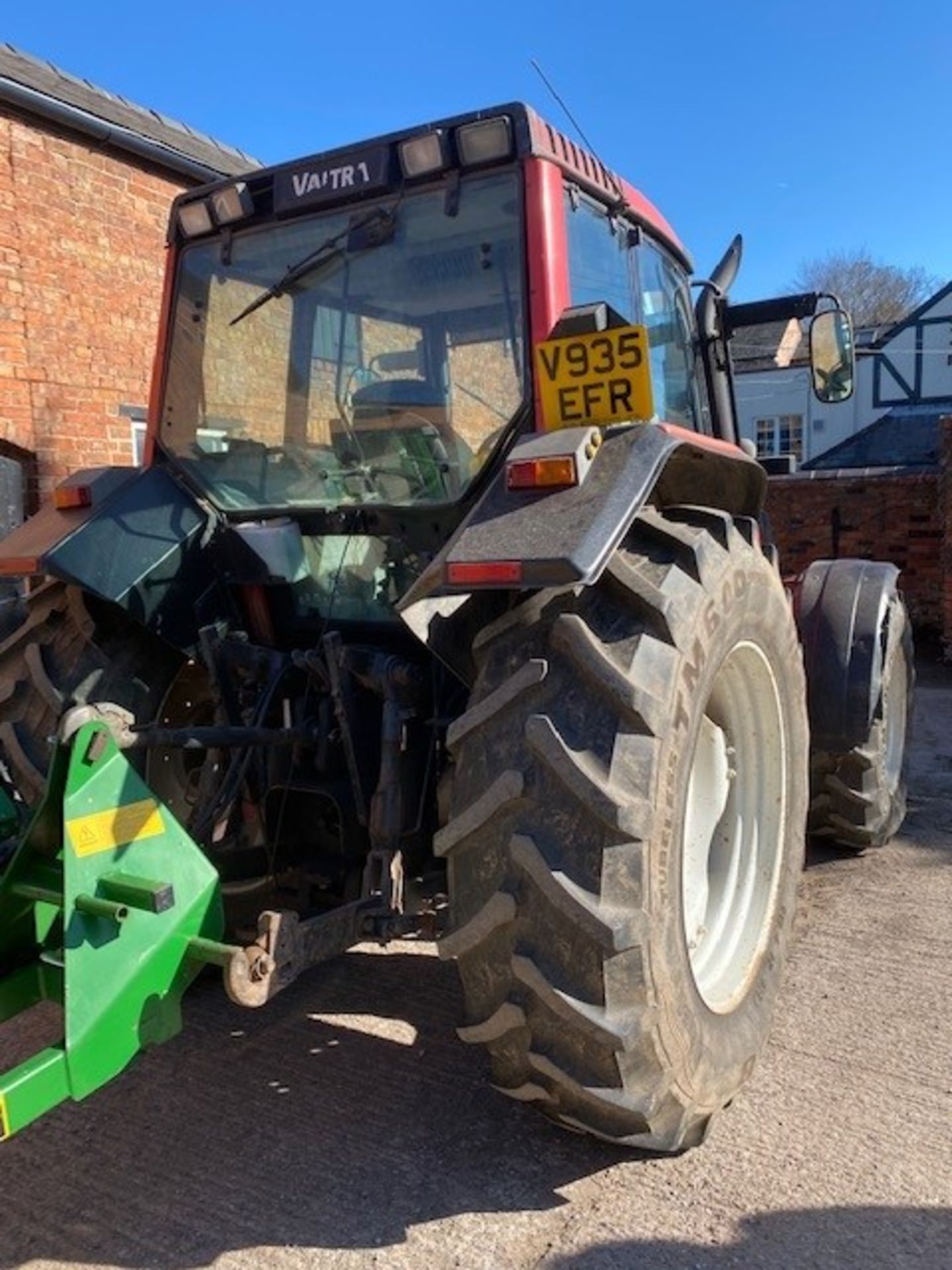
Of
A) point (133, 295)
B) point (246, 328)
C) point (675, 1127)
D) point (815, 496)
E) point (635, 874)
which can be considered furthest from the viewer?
point (815, 496)

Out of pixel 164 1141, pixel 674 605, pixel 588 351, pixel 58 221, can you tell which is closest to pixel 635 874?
pixel 674 605

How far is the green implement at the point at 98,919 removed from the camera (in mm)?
1919

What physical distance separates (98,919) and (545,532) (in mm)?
1136

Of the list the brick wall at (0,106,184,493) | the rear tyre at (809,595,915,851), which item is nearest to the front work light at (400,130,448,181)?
the rear tyre at (809,595,915,851)

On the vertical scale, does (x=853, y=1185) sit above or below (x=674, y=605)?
below

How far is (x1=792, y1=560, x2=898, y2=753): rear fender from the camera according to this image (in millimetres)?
3725

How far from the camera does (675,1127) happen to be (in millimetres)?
2203

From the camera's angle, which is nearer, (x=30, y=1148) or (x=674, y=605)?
(x=674, y=605)

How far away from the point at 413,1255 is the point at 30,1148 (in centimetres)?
103

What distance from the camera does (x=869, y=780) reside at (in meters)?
4.11

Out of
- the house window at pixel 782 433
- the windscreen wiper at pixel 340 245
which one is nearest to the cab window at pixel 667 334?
the windscreen wiper at pixel 340 245

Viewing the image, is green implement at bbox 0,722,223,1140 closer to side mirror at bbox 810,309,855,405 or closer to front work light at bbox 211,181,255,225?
front work light at bbox 211,181,255,225

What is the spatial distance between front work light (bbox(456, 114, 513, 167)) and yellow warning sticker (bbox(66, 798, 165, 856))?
69.5 inches

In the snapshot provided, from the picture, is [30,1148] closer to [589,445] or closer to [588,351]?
[589,445]
